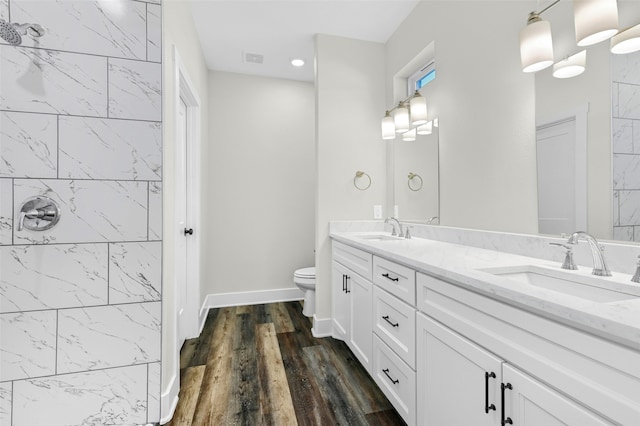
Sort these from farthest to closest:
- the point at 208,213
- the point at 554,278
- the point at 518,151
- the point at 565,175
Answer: the point at 208,213 → the point at 518,151 → the point at 565,175 → the point at 554,278

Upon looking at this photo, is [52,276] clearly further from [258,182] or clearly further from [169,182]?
[258,182]

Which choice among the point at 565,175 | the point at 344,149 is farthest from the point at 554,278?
the point at 344,149

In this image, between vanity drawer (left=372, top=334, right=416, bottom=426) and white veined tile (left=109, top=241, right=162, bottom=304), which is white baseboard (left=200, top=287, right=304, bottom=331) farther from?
vanity drawer (left=372, top=334, right=416, bottom=426)

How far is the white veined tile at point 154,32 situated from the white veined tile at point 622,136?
2.05 meters

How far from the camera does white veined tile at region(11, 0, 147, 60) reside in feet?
4.46

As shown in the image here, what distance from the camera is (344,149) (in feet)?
8.34

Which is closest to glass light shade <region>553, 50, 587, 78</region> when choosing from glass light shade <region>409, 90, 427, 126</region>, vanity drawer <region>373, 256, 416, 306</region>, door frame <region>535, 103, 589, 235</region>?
door frame <region>535, 103, 589, 235</region>

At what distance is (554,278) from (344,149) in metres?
1.80

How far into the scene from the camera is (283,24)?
2.38 meters

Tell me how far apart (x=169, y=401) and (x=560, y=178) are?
221cm

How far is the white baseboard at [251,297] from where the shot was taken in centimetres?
316

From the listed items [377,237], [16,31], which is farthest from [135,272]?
[377,237]

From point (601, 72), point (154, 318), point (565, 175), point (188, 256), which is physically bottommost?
point (154, 318)

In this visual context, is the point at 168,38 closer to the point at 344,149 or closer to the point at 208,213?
the point at 344,149
